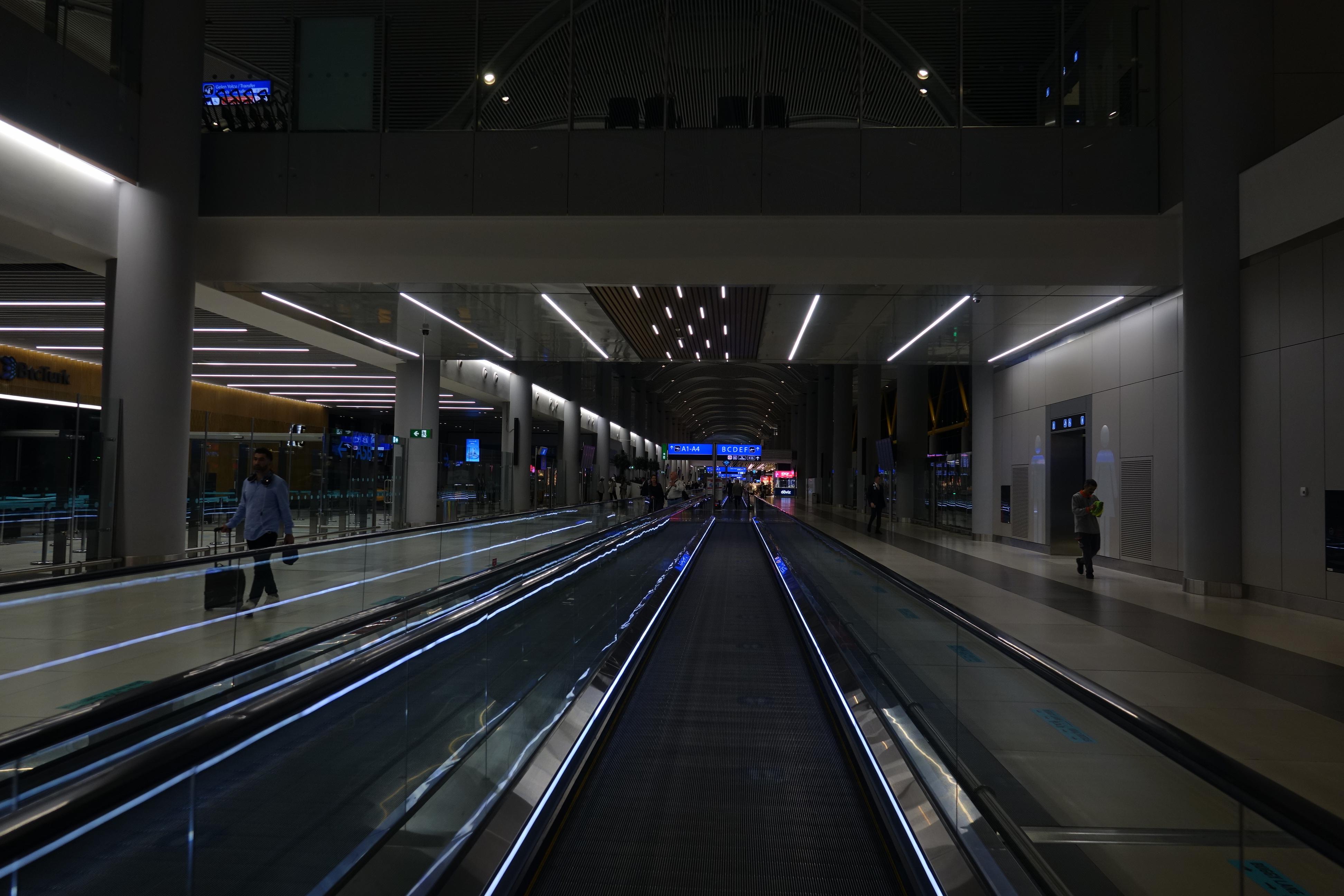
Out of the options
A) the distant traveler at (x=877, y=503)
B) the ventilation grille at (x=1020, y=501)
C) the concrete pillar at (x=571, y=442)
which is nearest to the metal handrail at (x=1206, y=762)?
the ventilation grille at (x=1020, y=501)

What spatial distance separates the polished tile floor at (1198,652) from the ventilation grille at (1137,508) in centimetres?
43

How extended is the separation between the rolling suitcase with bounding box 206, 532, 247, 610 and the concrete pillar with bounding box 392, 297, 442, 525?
13949mm

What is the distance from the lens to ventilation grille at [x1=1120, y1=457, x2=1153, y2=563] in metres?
12.8

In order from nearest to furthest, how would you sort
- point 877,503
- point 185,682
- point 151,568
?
point 185,682, point 151,568, point 877,503

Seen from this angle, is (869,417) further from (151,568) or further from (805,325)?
(151,568)

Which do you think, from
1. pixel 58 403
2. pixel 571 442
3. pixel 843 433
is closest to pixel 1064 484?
pixel 58 403

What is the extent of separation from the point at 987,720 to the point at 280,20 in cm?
1533

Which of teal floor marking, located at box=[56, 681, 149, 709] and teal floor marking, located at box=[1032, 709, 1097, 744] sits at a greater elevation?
teal floor marking, located at box=[1032, 709, 1097, 744]

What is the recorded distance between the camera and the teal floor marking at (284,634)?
5707 mm

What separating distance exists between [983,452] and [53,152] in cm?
1848

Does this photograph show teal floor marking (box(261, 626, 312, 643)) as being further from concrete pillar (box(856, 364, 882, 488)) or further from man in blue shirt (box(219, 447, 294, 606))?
concrete pillar (box(856, 364, 882, 488))

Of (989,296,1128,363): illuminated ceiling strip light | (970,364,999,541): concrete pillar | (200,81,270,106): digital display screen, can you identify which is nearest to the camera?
(989,296,1128,363): illuminated ceiling strip light

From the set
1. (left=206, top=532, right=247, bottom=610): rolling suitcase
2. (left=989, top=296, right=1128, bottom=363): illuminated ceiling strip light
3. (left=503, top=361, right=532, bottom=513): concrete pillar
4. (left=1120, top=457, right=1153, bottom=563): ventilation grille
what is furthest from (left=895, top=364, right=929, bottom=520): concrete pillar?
(left=206, top=532, right=247, bottom=610): rolling suitcase

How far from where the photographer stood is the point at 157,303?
1138 centimetres
